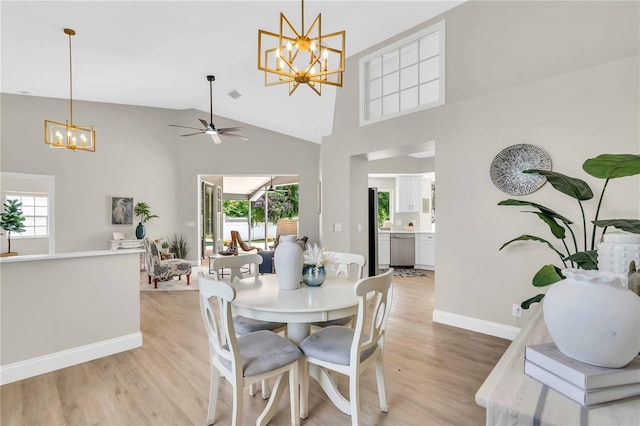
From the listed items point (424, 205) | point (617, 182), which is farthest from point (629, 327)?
point (424, 205)

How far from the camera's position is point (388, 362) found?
274cm

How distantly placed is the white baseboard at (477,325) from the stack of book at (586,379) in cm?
278

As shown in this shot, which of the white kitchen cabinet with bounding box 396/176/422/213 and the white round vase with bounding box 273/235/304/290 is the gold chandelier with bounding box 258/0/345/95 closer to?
the white round vase with bounding box 273/235/304/290

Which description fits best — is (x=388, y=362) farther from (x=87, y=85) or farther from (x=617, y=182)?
(x=87, y=85)

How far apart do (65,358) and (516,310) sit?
408cm

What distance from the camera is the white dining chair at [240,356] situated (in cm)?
169

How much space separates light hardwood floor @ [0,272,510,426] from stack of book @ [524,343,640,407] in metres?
1.47

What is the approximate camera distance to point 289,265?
7.39 ft

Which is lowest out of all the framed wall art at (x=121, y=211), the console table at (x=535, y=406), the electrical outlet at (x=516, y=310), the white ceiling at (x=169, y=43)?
the electrical outlet at (x=516, y=310)

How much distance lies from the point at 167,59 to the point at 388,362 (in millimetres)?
5103

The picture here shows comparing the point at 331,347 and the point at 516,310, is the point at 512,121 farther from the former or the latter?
the point at 331,347

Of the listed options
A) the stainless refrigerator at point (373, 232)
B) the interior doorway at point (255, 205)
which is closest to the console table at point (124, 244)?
the interior doorway at point (255, 205)

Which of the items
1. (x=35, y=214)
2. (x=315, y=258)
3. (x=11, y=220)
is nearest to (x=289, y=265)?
(x=315, y=258)

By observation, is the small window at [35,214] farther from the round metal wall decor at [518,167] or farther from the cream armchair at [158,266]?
the round metal wall decor at [518,167]
